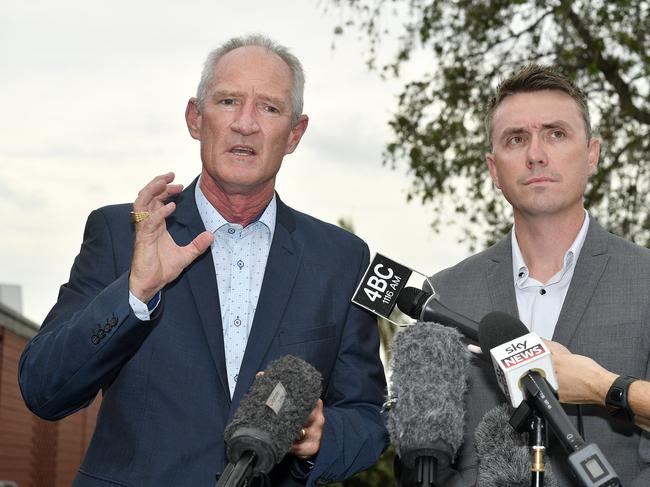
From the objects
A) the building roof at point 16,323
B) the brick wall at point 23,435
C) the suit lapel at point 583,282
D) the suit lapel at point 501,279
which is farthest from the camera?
the brick wall at point 23,435

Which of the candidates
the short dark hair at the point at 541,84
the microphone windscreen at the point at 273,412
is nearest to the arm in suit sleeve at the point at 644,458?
the short dark hair at the point at 541,84

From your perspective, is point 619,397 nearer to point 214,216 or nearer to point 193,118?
point 214,216

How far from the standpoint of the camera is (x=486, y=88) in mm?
14797

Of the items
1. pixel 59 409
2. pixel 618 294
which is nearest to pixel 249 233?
Result: pixel 59 409

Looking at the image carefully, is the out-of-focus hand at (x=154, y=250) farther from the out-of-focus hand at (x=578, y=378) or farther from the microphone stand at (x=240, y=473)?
the out-of-focus hand at (x=578, y=378)

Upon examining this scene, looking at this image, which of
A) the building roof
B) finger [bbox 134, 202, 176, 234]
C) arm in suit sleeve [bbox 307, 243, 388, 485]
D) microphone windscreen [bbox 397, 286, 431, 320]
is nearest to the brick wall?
the building roof

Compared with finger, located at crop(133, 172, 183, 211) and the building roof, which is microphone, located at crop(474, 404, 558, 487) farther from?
the building roof

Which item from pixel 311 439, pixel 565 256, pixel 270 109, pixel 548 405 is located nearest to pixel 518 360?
pixel 548 405

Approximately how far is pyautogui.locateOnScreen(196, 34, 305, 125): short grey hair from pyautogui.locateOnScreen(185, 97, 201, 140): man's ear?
0.17 feet

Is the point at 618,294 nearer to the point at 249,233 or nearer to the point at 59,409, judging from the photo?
the point at 249,233

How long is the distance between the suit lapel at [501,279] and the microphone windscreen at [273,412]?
1.52m

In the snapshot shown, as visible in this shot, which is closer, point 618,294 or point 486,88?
point 618,294

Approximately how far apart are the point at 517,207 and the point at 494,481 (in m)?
1.53

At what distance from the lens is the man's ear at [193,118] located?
4.34 meters
